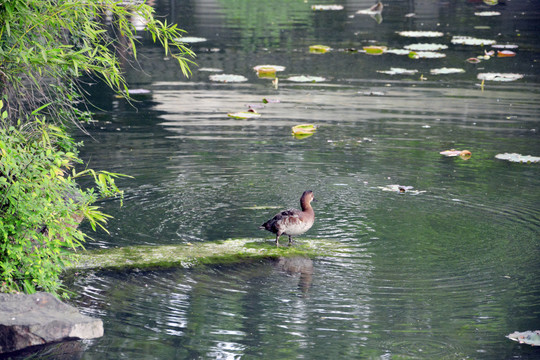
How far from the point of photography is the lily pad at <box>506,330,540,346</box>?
5106 millimetres

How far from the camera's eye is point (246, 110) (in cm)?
1182

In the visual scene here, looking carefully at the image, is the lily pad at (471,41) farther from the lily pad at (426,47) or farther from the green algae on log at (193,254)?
the green algae on log at (193,254)

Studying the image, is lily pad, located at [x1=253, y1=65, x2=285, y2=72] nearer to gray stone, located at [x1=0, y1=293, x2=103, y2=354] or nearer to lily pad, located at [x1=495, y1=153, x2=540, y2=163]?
lily pad, located at [x1=495, y1=153, x2=540, y2=163]

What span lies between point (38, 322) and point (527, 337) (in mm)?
3085

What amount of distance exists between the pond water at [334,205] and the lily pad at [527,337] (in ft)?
0.19

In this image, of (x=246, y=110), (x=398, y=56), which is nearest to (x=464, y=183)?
(x=246, y=110)

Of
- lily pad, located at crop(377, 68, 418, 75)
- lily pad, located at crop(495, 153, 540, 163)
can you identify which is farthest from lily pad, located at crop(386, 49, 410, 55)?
lily pad, located at crop(495, 153, 540, 163)

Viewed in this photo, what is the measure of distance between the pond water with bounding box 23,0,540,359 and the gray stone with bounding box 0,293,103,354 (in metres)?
0.20

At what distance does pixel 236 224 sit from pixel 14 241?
104 inches

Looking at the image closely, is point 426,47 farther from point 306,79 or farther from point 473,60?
point 306,79

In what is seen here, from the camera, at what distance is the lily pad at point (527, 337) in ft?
16.8

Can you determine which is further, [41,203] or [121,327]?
[121,327]

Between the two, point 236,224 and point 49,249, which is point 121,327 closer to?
point 49,249

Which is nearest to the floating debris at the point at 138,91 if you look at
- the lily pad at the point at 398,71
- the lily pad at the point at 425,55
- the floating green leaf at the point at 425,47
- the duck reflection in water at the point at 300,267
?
the lily pad at the point at 398,71
